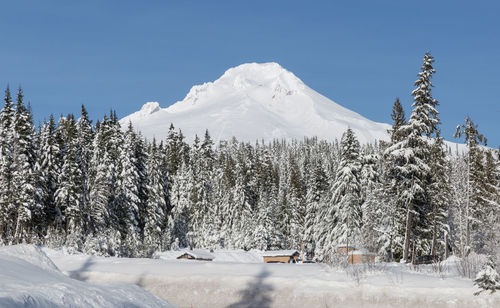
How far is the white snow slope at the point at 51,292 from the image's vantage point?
20.8ft

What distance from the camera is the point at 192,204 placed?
79688mm

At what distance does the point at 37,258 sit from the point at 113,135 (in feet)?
172

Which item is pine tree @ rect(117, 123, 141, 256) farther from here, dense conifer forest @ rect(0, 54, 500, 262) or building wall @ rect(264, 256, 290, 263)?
building wall @ rect(264, 256, 290, 263)

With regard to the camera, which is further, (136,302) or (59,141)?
(59,141)

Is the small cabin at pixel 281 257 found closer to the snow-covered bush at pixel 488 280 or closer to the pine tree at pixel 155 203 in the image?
the pine tree at pixel 155 203

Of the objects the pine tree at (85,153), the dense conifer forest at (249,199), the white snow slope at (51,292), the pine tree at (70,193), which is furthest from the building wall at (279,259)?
the white snow slope at (51,292)

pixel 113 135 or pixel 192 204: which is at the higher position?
pixel 113 135

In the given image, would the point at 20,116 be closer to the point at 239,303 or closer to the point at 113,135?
the point at 113,135

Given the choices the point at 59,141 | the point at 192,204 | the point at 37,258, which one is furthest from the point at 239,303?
the point at 192,204

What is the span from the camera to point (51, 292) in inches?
284

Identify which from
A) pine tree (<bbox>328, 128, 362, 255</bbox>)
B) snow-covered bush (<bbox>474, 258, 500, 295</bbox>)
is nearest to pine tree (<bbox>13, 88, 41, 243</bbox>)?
pine tree (<bbox>328, 128, 362, 255</bbox>)

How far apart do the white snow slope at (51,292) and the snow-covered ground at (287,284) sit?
691cm

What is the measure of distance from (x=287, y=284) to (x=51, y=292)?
11.0m

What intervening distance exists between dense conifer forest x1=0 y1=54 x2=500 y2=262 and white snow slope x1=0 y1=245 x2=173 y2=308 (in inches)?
391
